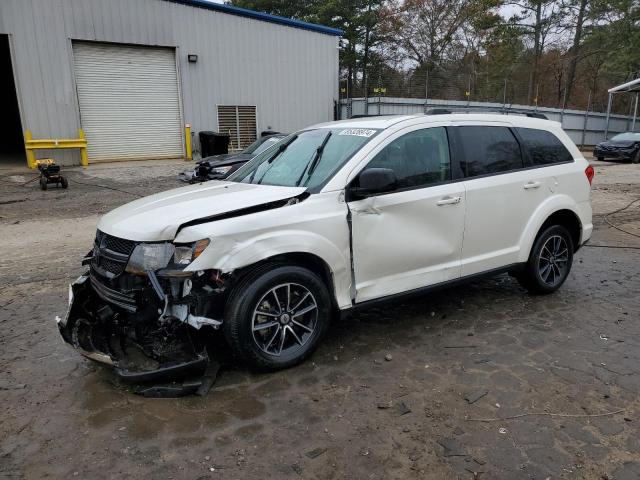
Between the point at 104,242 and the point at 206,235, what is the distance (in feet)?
2.96

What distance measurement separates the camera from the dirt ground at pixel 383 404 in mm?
2750

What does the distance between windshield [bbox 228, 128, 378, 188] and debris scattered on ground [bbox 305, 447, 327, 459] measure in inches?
73.9

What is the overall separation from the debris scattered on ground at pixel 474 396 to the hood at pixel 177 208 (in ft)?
6.03

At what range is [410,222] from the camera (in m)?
4.11

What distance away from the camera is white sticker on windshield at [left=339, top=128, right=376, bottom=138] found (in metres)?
4.14

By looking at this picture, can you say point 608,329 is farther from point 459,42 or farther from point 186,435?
point 459,42

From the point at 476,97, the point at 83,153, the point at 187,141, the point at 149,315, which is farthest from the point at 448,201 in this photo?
the point at 476,97

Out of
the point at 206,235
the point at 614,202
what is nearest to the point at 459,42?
the point at 614,202

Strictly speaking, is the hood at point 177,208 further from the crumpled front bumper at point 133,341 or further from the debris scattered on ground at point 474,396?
the debris scattered on ground at point 474,396

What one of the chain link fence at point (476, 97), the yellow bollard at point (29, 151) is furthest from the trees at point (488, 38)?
the yellow bollard at point (29, 151)

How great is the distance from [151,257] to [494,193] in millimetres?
3005

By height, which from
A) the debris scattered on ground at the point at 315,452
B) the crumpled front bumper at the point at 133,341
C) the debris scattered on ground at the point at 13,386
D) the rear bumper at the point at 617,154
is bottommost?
the rear bumper at the point at 617,154

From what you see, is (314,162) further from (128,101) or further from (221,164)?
(128,101)

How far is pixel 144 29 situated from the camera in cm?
1716
